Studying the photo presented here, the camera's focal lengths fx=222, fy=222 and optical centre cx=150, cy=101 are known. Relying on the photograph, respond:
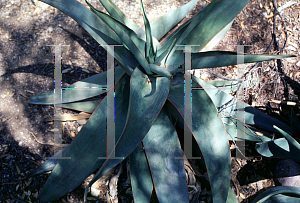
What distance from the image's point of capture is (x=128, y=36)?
3.86 ft

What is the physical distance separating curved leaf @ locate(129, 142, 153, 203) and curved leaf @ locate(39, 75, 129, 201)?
245 mm

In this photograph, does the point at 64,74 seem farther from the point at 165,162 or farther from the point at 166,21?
the point at 165,162

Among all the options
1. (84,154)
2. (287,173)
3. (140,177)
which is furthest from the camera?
(287,173)

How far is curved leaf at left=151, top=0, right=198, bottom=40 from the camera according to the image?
1.72 m

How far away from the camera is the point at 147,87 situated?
1315mm

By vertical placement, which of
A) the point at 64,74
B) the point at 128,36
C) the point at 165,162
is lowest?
the point at 165,162

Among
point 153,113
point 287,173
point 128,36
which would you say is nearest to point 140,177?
point 153,113

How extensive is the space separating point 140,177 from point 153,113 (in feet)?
1.72

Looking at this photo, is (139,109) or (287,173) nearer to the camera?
(139,109)

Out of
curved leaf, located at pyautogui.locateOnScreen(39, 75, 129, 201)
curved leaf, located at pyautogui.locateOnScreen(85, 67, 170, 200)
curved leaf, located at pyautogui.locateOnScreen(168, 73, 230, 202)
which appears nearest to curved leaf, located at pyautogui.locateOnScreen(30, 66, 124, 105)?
curved leaf, located at pyautogui.locateOnScreen(39, 75, 129, 201)

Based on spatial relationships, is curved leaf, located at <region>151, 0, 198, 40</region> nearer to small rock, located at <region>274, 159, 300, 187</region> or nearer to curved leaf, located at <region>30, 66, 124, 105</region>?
curved leaf, located at <region>30, 66, 124, 105</region>

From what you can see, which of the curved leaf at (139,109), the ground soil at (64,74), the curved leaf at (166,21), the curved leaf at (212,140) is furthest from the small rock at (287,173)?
the curved leaf at (166,21)

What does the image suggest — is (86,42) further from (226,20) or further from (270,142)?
(270,142)

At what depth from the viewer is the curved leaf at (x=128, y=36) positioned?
1172 mm
